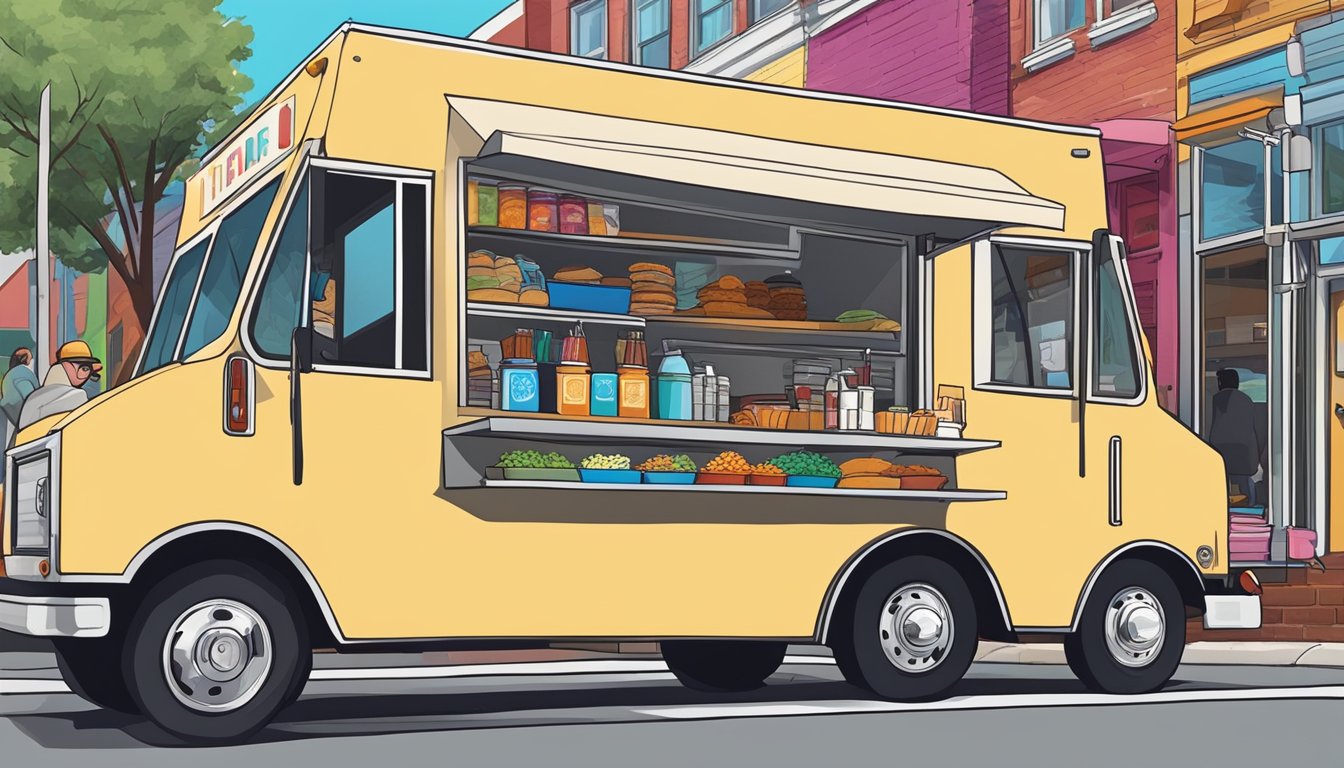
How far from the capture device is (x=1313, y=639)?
14930mm

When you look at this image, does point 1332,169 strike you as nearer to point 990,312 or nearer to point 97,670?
point 990,312

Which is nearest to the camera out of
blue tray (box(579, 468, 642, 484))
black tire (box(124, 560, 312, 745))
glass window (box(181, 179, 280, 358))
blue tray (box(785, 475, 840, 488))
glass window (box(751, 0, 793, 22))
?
black tire (box(124, 560, 312, 745))

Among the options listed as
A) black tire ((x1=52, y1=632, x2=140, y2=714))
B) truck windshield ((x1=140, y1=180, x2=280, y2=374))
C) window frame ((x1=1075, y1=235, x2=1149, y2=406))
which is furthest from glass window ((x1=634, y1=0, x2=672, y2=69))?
black tire ((x1=52, y1=632, x2=140, y2=714))

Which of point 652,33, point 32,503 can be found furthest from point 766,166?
point 652,33

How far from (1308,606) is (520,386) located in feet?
26.4

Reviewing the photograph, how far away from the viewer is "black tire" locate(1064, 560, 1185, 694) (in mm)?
11039

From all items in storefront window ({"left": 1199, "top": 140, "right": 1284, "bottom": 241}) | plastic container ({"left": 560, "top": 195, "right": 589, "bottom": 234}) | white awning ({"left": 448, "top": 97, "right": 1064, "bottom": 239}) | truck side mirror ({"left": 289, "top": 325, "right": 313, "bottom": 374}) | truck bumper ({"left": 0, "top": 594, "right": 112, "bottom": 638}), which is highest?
storefront window ({"left": 1199, "top": 140, "right": 1284, "bottom": 241})

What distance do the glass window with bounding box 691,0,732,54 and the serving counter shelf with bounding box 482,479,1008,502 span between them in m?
16.2

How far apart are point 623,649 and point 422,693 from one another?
470 centimetres

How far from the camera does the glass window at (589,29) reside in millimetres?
Result: 29484

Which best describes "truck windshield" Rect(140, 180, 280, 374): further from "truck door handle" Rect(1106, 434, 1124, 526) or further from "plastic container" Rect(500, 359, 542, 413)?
"truck door handle" Rect(1106, 434, 1124, 526)

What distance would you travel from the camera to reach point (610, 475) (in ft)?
31.6

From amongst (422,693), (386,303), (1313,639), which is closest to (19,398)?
(422,693)

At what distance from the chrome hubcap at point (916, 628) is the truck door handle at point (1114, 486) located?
49.9 inches
